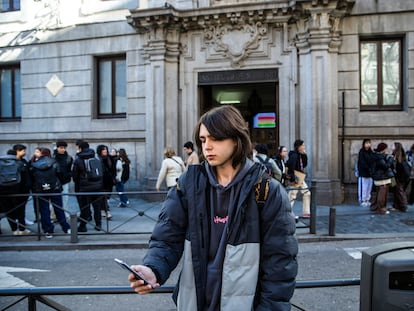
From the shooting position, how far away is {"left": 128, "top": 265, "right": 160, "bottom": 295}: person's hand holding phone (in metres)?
1.99

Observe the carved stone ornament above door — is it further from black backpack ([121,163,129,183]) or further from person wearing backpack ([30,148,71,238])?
person wearing backpack ([30,148,71,238])

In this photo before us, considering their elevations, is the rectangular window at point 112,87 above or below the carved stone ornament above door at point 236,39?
below

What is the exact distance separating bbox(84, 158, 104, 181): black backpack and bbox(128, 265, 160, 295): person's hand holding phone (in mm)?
7580

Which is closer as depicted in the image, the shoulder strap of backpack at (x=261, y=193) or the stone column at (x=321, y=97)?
the shoulder strap of backpack at (x=261, y=193)

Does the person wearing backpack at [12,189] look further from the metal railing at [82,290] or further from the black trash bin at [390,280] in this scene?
the black trash bin at [390,280]

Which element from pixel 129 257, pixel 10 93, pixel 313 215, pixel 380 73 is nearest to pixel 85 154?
pixel 129 257

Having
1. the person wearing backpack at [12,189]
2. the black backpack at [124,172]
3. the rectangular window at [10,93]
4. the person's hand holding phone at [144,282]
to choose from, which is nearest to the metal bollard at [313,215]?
the person wearing backpack at [12,189]

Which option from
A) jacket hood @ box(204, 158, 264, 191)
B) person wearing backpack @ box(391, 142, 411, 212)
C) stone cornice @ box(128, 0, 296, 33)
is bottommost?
person wearing backpack @ box(391, 142, 411, 212)

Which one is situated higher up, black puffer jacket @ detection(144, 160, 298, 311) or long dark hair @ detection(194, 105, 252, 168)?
long dark hair @ detection(194, 105, 252, 168)

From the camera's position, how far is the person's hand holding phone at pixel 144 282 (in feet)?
6.52

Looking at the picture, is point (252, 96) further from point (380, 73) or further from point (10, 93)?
point (10, 93)

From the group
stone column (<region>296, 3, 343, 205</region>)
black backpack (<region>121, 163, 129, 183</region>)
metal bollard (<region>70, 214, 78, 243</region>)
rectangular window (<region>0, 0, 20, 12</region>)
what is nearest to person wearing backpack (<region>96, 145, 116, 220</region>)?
black backpack (<region>121, 163, 129, 183</region>)

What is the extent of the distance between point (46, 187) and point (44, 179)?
0.18m

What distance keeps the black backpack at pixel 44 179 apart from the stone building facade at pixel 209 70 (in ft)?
17.7
